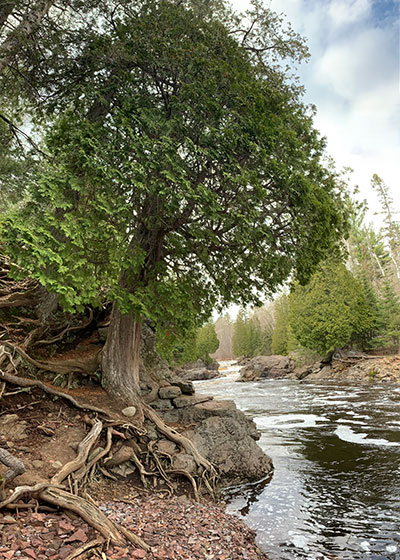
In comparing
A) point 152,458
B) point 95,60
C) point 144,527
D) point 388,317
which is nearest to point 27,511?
point 144,527

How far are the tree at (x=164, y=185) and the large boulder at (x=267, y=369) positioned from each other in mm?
33224

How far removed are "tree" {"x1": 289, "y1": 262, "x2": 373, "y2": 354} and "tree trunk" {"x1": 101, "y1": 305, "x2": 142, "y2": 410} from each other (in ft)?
87.0

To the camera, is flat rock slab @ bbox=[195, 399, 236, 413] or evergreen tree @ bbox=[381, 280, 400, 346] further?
evergreen tree @ bbox=[381, 280, 400, 346]

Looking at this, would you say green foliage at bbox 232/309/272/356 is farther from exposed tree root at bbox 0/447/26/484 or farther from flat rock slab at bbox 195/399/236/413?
exposed tree root at bbox 0/447/26/484

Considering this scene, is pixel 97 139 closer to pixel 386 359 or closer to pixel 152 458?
pixel 152 458

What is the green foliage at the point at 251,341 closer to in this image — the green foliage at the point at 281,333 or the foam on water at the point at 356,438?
the green foliage at the point at 281,333

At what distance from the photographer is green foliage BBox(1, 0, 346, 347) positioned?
21.0ft

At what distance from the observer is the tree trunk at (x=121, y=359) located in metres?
8.46

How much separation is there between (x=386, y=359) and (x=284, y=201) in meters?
28.4

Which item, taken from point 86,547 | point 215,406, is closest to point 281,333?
point 215,406

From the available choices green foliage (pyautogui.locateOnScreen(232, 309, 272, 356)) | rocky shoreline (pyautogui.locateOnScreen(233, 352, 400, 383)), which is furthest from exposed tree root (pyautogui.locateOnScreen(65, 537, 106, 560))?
green foliage (pyautogui.locateOnScreen(232, 309, 272, 356))

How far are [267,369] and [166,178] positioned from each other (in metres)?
38.1

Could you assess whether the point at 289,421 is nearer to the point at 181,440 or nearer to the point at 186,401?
the point at 186,401

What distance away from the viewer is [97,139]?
6.69 m
